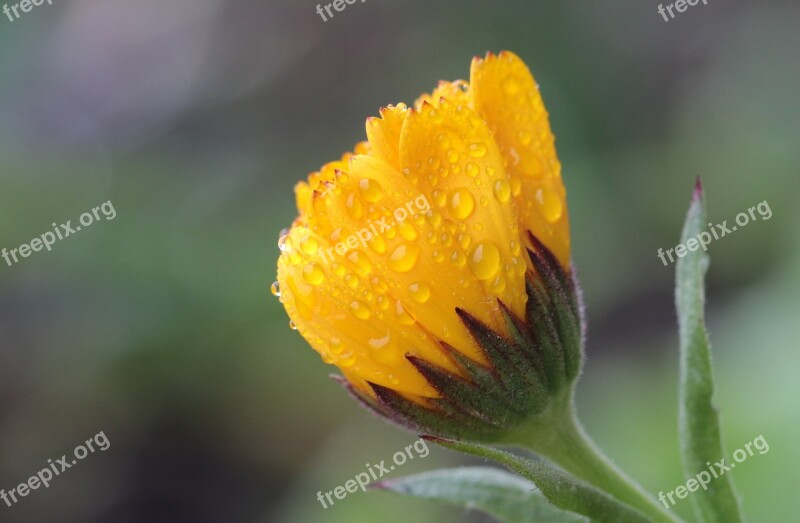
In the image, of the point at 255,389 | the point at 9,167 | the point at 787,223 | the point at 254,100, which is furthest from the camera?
the point at 254,100

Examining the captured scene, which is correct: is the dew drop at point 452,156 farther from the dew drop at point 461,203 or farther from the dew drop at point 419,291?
the dew drop at point 419,291

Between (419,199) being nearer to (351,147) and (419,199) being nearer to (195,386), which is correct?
(195,386)

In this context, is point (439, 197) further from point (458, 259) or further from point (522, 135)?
point (522, 135)

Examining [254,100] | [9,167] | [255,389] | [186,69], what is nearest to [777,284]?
[255,389]

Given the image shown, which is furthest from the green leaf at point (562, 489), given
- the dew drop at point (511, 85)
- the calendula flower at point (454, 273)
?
the dew drop at point (511, 85)

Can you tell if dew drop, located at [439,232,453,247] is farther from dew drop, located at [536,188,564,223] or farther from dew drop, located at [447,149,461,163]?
dew drop, located at [536,188,564,223]

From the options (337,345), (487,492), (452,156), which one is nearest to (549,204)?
(452,156)
